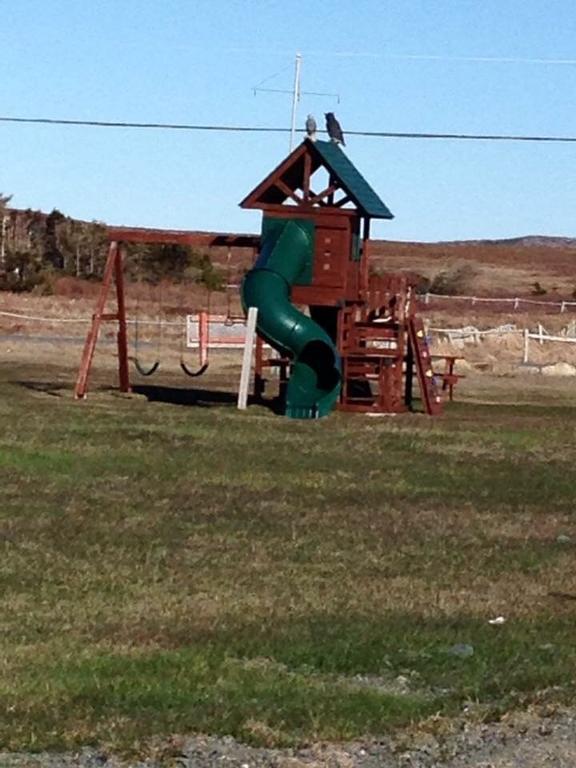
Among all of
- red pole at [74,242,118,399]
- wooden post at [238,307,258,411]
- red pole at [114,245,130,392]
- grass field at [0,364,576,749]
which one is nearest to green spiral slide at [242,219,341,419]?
wooden post at [238,307,258,411]

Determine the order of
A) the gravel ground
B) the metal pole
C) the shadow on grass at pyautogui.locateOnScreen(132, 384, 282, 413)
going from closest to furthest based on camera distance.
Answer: the gravel ground < the shadow on grass at pyautogui.locateOnScreen(132, 384, 282, 413) < the metal pole

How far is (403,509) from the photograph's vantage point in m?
17.3

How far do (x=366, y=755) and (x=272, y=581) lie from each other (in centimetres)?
526

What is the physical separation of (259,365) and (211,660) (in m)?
21.7

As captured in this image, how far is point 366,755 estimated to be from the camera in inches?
297

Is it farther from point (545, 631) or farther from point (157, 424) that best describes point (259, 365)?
point (545, 631)

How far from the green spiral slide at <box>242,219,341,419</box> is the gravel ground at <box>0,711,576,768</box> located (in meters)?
20.9

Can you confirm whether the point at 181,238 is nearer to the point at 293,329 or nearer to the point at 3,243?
the point at 293,329

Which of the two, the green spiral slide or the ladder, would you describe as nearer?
the green spiral slide

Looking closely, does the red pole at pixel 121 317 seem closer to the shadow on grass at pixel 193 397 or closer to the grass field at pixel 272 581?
the shadow on grass at pixel 193 397

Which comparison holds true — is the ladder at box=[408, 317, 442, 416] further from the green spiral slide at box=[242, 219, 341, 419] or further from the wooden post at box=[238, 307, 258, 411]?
the wooden post at box=[238, 307, 258, 411]

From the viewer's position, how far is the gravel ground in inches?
287

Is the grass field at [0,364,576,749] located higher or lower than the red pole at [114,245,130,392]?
lower

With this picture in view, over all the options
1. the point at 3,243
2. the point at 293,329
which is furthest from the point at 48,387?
the point at 3,243
